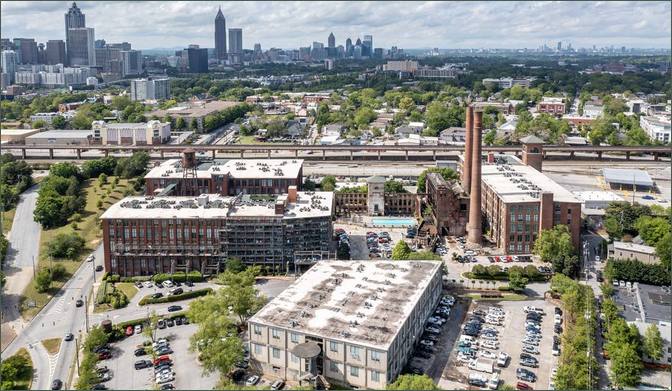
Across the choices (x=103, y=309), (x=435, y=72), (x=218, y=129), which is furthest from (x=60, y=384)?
(x=435, y=72)

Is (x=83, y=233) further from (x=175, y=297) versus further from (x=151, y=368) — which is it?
(x=151, y=368)

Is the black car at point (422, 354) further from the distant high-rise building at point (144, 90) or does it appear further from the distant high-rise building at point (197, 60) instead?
the distant high-rise building at point (197, 60)

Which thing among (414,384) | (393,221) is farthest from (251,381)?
(393,221)

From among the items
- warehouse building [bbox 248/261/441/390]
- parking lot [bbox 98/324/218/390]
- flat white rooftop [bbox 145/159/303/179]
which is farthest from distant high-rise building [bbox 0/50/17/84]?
warehouse building [bbox 248/261/441/390]

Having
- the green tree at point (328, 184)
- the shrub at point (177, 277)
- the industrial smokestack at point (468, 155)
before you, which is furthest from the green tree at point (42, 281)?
the industrial smokestack at point (468, 155)

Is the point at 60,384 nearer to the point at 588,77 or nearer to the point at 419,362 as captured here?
the point at 419,362

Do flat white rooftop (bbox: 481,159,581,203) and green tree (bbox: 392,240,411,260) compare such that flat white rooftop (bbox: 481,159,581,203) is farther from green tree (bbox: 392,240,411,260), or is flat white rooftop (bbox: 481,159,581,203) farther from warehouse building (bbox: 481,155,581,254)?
green tree (bbox: 392,240,411,260)
